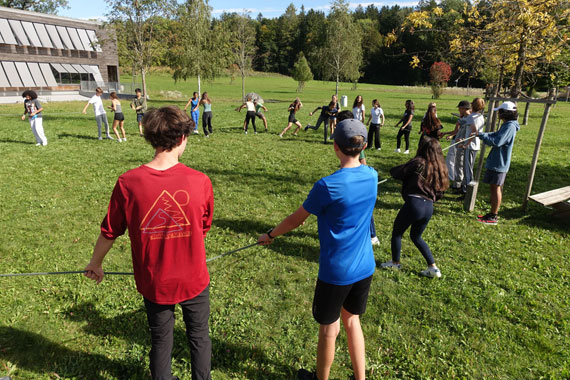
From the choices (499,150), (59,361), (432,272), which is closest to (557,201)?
(499,150)

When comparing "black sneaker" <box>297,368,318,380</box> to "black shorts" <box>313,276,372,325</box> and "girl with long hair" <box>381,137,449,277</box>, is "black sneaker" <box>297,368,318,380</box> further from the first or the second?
"girl with long hair" <box>381,137,449,277</box>

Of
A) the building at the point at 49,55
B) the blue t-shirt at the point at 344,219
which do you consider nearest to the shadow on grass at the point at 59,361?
the blue t-shirt at the point at 344,219

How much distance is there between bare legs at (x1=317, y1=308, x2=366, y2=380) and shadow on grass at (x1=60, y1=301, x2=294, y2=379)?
25.9 inches

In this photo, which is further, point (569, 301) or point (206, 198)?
point (569, 301)

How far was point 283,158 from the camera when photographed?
39.4 feet

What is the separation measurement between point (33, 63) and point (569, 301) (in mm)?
44664

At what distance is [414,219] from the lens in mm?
4711

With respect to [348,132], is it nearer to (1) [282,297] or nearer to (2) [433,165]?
(2) [433,165]

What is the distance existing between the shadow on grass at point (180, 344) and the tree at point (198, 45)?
31.0m

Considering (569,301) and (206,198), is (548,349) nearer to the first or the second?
(569,301)

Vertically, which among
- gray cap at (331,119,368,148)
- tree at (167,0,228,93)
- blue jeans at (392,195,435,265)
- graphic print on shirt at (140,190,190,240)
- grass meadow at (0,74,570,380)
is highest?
tree at (167,0,228,93)

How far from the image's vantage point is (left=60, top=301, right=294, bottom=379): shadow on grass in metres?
3.52

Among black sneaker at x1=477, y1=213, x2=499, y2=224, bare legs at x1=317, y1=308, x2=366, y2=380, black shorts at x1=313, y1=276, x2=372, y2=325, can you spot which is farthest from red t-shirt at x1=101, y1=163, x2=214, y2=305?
black sneaker at x1=477, y1=213, x2=499, y2=224

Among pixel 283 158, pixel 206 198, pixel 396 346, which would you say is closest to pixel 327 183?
pixel 206 198
